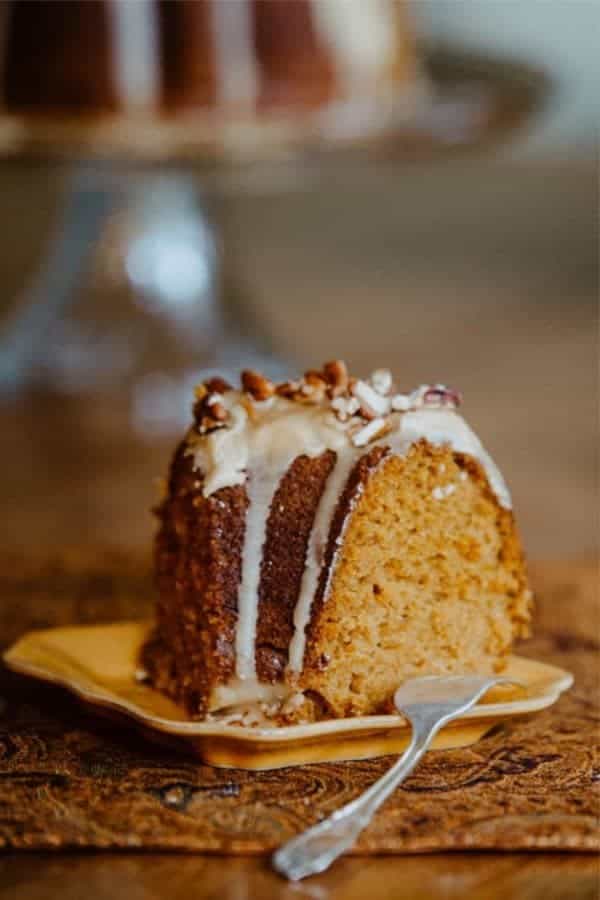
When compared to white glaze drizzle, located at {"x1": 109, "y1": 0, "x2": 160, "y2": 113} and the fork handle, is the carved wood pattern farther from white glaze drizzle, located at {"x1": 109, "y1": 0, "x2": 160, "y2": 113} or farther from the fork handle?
white glaze drizzle, located at {"x1": 109, "y1": 0, "x2": 160, "y2": 113}

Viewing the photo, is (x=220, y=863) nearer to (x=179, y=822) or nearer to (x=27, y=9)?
(x=179, y=822)

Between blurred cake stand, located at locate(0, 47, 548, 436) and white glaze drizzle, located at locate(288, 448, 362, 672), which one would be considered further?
blurred cake stand, located at locate(0, 47, 548, 436)

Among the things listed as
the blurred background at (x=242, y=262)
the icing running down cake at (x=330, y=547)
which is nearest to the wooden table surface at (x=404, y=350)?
the blurred background at (x=242, y=262)

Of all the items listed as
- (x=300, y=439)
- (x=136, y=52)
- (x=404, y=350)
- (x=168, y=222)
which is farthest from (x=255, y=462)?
(x=168, y=222)

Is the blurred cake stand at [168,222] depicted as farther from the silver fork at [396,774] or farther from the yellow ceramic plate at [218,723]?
the silver fork at [396,774]

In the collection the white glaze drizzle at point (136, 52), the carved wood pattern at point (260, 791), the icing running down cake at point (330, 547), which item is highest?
the white glaze drizzle at point (136, 52)

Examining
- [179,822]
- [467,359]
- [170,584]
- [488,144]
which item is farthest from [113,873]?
[467,359]

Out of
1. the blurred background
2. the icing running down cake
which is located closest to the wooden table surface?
the blurred background

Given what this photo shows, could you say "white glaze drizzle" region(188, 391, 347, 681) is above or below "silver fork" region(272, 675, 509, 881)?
above
